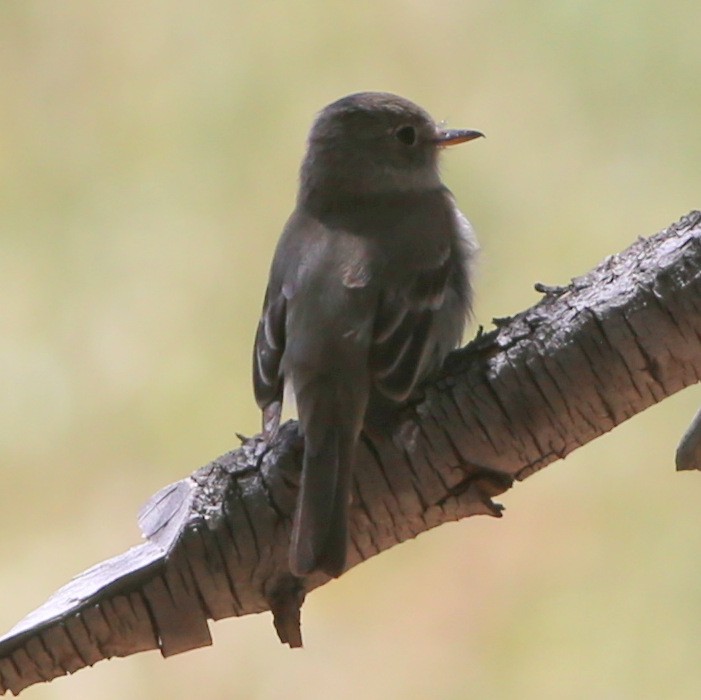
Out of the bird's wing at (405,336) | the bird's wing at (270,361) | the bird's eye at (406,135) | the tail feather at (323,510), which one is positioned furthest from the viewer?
the bird's eye at (406,135)

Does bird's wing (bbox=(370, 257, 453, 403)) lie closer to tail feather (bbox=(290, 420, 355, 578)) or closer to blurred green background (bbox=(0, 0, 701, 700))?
tail feather (bbox=(290, 420, 355, 578))

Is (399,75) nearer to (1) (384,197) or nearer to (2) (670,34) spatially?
(2) (670,34)

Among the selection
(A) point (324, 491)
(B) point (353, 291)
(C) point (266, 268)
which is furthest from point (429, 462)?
(C) point (266, 268)

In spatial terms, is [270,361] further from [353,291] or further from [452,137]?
[452,137]

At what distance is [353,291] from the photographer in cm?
253

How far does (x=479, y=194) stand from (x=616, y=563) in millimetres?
1409

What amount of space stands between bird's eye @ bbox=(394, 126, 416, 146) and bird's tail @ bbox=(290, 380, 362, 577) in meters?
0.90

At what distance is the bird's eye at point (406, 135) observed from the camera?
3025 millimetres

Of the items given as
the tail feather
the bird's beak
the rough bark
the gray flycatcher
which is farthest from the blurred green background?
the tail feather

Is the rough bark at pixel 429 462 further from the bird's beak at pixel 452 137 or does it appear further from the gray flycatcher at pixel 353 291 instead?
the bird's beak at pixel 452 137

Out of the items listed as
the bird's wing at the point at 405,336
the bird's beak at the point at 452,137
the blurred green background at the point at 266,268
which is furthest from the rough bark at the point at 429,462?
the blurred green background at the point at 266,268

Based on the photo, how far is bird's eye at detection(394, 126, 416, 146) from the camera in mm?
3025

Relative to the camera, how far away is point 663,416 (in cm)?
425

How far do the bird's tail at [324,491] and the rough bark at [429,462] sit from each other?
0.28 ft
